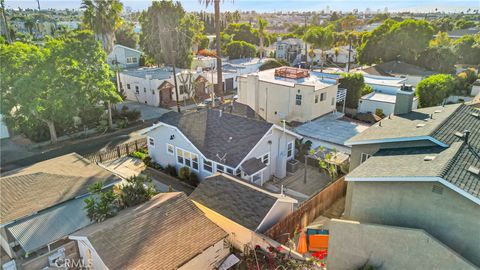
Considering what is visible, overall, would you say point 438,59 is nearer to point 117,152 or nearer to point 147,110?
point 147,110

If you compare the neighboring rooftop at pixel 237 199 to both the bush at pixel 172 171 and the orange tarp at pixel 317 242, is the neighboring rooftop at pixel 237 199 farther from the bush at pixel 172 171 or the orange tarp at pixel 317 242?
the bush at pixel 172 171

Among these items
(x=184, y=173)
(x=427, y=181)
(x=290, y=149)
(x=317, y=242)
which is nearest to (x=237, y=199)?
(x=317, y=242)

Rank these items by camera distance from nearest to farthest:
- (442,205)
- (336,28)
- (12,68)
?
(442,205), (12,68), (336,28)

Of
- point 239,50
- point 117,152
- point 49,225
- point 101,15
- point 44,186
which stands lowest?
point 117,152

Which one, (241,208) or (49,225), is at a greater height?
(241,208)

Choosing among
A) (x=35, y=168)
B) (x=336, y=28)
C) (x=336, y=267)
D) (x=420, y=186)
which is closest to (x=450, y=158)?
(x=420, y=186)

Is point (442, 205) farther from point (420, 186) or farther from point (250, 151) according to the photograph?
point (250, 151)

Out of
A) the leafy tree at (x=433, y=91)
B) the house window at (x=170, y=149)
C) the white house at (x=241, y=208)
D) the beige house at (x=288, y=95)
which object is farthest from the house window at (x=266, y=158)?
the leafy tree at (x=433, y=91)

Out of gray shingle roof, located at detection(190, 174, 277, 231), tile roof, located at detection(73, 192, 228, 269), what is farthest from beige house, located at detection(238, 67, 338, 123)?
tile roof, located at detection(73, 192, 228, 269)
